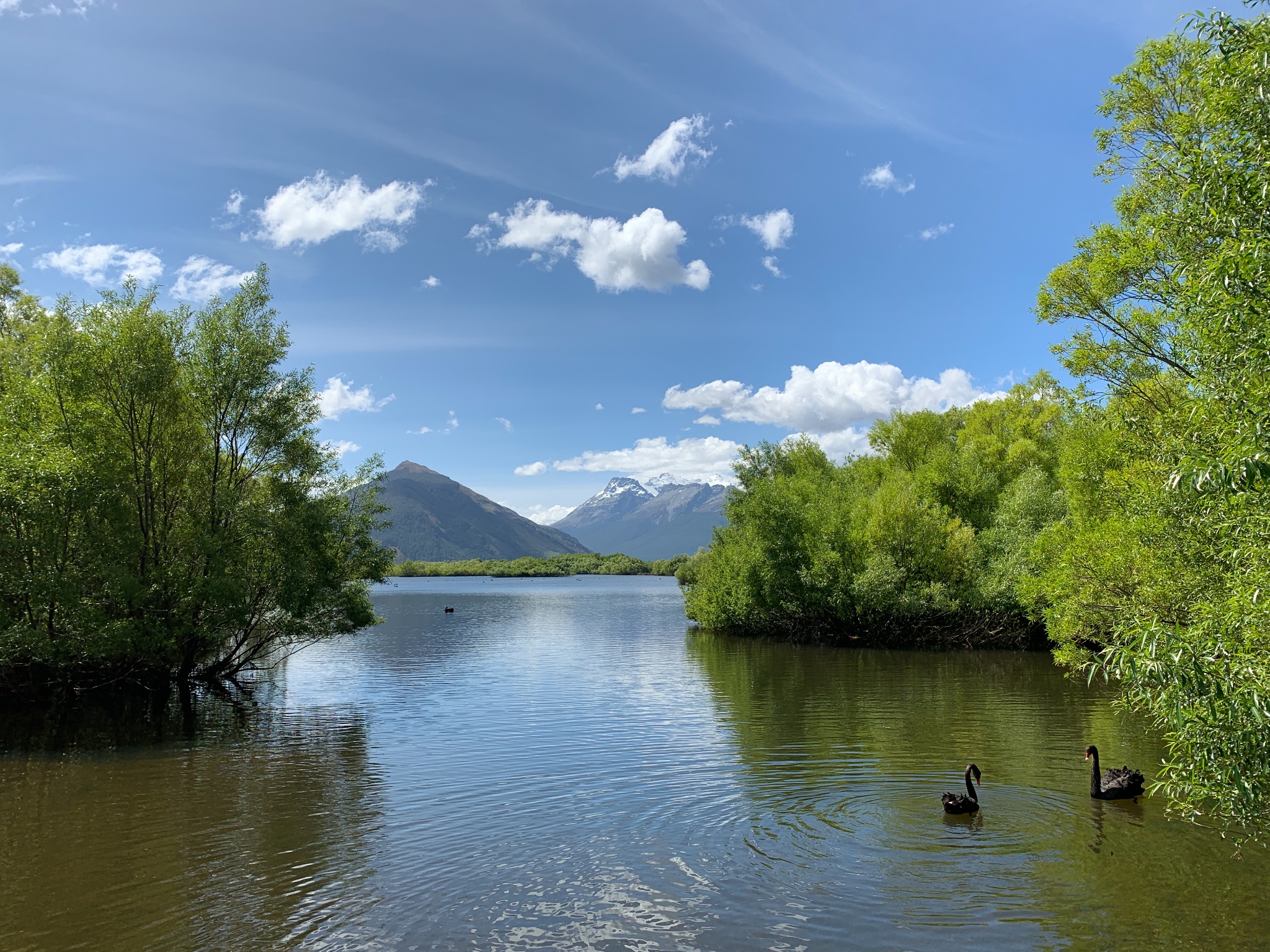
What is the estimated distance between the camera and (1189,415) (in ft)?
40.5

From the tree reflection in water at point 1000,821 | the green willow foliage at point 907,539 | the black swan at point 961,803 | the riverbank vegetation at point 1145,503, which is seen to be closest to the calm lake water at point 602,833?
the tree reflection in water at point 1000,821

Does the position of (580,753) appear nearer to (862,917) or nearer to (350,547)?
(862,917)

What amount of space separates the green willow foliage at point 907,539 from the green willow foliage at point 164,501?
3335cm

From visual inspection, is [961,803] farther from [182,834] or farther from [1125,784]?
[182,834]

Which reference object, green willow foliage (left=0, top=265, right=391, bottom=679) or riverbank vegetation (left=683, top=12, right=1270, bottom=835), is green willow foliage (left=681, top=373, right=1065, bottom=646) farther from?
green willow foliage (left=0, top=265, right=391, bottom=679)

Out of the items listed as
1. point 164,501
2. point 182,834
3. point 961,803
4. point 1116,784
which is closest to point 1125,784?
point 1116,784

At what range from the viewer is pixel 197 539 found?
32969 millimetres

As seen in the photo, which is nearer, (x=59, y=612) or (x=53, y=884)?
(x=53, y=884)

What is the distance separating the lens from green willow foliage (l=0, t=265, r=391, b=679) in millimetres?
27031

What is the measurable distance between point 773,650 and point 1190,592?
36.8 meters

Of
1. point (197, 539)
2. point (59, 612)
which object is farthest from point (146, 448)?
point (59, 612)

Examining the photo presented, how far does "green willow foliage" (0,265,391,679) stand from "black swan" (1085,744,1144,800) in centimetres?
3154

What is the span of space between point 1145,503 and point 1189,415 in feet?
41.8

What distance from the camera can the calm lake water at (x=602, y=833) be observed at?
1148cm
